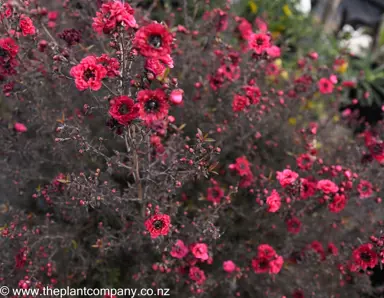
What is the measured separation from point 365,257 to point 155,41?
129cm

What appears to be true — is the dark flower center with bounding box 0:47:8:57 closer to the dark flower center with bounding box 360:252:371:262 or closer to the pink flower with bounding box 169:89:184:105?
the pink flower with bounding box 169:89:184:105

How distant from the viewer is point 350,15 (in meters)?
3.76

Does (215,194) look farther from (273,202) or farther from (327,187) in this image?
(327,187)

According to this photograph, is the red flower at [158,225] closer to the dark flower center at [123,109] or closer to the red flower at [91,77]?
the dark flower center at [123,109]

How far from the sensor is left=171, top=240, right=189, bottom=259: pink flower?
167cm

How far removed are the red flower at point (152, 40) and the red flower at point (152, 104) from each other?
0.43 ft

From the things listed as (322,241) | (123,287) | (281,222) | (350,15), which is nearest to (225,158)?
(281,222)

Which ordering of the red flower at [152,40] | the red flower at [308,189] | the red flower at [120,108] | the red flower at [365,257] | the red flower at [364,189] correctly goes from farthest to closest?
the red flower at [364,189] → the red flower at [308,189] → the red flower at [365,257] → the red flower at [120,108] → the red flower at [152,40]

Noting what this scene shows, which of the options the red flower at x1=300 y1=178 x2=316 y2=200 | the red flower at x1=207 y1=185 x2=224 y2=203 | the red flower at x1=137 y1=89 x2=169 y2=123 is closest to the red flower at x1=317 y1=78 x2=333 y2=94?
the red flower at x1=300 y1=178 x2=316 y2=200

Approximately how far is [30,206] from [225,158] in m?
1.19

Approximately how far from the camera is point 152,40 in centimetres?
114

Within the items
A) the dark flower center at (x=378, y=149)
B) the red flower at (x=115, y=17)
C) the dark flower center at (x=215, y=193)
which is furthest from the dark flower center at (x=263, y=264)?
the red flower at (x=115, y=17)

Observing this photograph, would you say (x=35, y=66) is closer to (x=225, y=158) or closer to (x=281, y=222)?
(x=225, y=158)

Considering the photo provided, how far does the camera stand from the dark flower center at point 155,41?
113 cm
